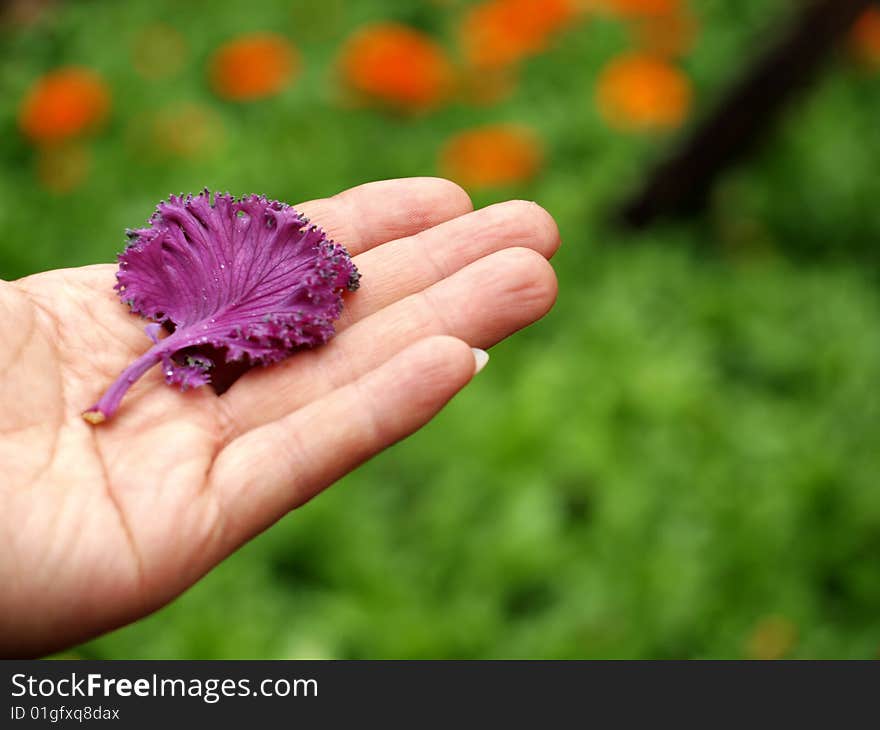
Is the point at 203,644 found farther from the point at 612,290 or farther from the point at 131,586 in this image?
the point at 612,290

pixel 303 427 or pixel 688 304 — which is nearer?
pixel 303 427

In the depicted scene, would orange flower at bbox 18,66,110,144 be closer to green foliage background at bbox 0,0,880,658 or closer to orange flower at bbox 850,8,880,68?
green foliage background at bbox 0,0,880,658

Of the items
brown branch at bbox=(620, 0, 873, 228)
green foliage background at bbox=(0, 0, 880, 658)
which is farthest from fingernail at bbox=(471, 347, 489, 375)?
brown branch at bbox=(620, 0, 873, 228)

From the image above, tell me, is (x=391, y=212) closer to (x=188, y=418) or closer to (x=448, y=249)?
(x=448, y=249)

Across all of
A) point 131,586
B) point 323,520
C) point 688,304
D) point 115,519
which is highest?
point 688,304

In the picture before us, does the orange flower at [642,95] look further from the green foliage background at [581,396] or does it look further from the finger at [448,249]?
the finger at [448,249]

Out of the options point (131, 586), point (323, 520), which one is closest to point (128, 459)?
point (131, 586)

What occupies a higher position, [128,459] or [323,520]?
[323,520]
